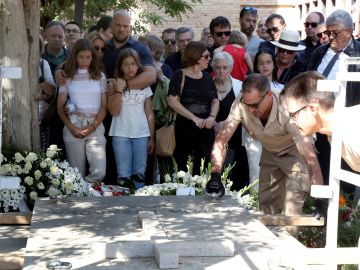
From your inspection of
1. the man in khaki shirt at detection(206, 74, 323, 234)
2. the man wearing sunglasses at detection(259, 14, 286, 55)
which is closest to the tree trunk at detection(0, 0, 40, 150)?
the man in khaki shirt at detection(206, 74, 323, 234)

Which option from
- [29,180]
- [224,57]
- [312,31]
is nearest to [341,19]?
[224,57]

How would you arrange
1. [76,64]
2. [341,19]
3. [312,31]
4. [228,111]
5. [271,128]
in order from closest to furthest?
[271,128] → [341,19] → [76,64] → [228,111] → [312,31]

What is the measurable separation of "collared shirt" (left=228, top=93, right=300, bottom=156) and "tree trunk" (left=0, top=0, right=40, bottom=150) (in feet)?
6.89

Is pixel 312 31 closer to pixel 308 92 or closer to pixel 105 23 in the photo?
pixel 105 23

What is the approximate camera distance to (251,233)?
6.30 meters

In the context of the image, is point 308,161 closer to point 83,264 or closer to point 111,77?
point 83,264

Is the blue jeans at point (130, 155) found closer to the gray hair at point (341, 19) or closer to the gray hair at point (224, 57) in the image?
the gray hair at point (224, 57)

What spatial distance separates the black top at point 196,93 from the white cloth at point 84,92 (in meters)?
0.81

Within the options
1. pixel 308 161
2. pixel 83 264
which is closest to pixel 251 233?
pixel 308 161

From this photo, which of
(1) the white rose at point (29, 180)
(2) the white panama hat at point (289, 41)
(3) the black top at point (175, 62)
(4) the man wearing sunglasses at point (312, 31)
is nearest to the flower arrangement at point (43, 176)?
(1) the white rose at point (29, 180)

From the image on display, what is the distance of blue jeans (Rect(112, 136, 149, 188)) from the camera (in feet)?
30.6

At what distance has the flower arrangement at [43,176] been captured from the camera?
832 cm

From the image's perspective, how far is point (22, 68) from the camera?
845 centimetres

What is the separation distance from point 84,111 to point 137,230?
10.1ft
